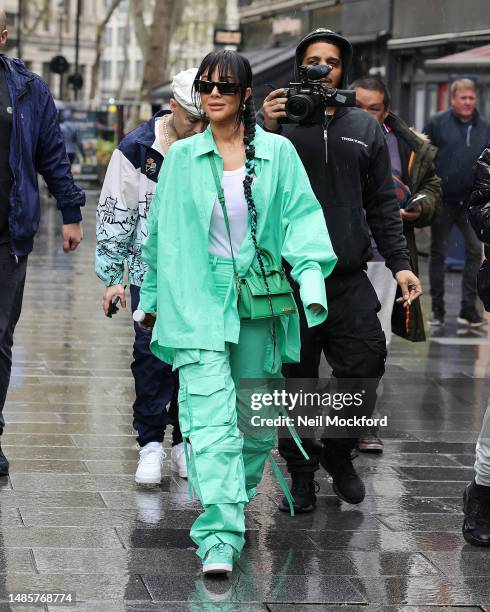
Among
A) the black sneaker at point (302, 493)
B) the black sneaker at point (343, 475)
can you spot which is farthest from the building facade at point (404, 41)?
the black sneaker at point (302, 493)

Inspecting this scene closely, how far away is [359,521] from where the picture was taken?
597cm

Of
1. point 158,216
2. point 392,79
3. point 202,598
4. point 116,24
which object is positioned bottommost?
point 202,598

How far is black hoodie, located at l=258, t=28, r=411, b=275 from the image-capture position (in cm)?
599

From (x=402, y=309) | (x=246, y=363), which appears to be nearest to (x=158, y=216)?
(x=246, y=363)

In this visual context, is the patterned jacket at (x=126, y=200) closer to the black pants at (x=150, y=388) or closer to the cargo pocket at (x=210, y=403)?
the black pants at (x=150, y=388)

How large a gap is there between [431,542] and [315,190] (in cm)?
150

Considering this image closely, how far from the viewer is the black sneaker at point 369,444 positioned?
24.2 ft

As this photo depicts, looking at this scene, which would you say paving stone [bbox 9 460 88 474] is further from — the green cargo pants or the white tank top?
the white tank top

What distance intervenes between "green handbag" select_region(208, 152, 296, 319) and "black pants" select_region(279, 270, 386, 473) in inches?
26.1

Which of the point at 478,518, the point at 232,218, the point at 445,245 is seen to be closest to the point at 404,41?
the point at 445,245

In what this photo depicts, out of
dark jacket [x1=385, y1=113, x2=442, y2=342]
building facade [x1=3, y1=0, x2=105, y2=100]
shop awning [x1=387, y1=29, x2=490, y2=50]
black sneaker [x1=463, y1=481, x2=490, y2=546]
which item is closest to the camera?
black sneaker [x1=463, y1=481, x2=490, y2=546]

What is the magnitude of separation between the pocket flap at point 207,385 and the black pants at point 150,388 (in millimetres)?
1457

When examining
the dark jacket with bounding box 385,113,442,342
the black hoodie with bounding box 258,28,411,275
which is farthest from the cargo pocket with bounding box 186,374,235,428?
the dark jacket with bounding box 385,113,442,342

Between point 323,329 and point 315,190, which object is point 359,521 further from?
point 315,190
